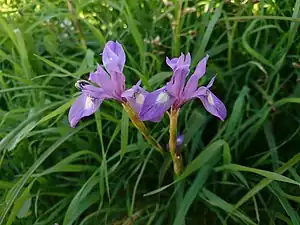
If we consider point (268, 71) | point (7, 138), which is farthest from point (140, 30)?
point (7, 138)

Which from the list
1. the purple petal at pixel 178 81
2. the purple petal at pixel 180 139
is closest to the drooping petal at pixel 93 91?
the purple petal at pixel 178 81

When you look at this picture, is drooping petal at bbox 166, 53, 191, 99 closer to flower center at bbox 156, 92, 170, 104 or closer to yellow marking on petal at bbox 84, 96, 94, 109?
flower center at bbox 156, 92, 170, 104

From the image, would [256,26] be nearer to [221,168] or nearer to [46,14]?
[221,168]

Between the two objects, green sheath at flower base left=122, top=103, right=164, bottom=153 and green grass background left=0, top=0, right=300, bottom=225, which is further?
green grass background left=0, top=0, right=300, bottom=225

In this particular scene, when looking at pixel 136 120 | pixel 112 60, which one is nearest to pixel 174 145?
pixel 136 120

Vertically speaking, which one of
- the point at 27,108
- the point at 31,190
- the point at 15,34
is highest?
the point at 15,34

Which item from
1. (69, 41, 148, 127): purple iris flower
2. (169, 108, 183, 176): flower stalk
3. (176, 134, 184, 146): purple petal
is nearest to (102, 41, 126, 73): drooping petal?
(69, 41, 148, 127): purple iris flower

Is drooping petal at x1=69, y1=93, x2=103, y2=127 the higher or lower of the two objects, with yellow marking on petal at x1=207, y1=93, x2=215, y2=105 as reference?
higher
